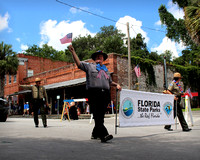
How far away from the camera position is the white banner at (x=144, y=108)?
5969 millimetres

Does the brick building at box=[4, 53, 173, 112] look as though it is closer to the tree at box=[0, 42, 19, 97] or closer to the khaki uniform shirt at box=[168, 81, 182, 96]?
the tree at box=[0, 42, 19, 97]

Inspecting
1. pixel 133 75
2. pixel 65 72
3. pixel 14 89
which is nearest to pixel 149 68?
pixel 133 75

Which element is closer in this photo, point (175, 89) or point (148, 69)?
point (175, 89)

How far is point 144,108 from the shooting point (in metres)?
6.58

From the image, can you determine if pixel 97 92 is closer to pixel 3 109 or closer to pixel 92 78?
pixel 92 78

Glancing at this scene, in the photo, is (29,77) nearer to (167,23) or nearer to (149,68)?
(149,68)

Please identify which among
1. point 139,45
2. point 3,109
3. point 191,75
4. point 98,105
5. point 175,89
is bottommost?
point 3,109

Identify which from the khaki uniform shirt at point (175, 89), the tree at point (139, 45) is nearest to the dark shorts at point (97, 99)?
the khaki uniform shirt at point (175, 89)

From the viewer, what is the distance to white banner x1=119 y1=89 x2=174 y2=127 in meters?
5.97

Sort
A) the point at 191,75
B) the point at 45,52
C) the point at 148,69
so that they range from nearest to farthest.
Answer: the point at 148,69 → the point at 191,75 → the point at 45,52

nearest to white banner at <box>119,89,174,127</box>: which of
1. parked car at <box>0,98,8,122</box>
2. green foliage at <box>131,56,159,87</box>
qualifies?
parked car at <box>0,98,8,122</box>

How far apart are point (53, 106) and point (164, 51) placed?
3972 centimetres

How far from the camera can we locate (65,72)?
3309cm

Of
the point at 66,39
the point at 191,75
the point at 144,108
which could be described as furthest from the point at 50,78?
the point at 66,39
